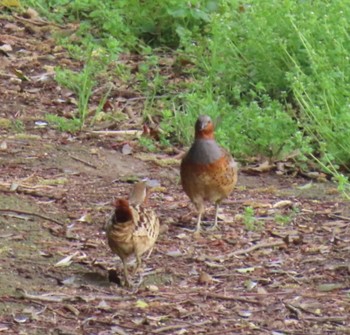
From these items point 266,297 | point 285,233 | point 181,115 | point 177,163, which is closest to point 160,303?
point 266,297

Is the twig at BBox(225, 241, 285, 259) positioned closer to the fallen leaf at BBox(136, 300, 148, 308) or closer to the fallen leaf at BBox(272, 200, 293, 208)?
the fallen leaf at BBox(272, 200, 293, 208)

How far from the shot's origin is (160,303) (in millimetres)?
5773

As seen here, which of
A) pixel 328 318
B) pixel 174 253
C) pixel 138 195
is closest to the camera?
pixel 328 318

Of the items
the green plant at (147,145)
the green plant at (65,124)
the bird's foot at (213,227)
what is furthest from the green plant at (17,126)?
the bird's foot at (213,227)

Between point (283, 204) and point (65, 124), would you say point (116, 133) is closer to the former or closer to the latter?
point (65, 124)

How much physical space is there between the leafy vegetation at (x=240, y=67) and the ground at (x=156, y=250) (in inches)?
13.1

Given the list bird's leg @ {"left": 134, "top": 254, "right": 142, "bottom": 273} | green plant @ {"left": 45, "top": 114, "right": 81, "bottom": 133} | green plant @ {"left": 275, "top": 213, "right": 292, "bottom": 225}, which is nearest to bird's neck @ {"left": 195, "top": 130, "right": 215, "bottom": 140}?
green plant @ {"left": 275, "top": 213, "right": 292, "bottom": 225}

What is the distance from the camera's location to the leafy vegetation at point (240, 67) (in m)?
8.32

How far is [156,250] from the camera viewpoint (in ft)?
22.0

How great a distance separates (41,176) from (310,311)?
281 cm

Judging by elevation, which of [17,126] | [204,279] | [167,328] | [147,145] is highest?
[167,328]

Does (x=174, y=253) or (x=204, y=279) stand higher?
(x=204, y=279)

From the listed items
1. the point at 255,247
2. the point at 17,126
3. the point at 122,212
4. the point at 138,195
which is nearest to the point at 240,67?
the point at 17,126

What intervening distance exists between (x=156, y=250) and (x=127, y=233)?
2.49 feet
